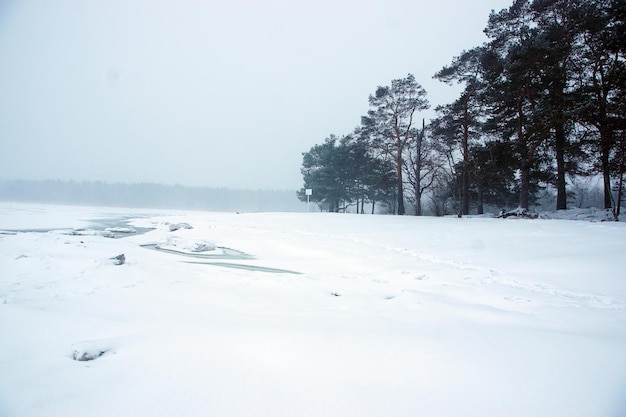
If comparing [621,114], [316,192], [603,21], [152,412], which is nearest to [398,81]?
[603,21]

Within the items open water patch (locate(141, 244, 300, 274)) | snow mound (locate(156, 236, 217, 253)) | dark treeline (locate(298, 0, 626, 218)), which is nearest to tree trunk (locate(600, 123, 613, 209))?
dark treeline (locate(298, 0, 626, 218))

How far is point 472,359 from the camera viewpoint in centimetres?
214

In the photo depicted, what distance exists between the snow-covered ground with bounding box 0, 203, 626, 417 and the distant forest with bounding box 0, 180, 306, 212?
309 ft

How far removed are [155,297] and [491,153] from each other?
15.2 meters

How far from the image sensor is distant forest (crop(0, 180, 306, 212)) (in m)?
100

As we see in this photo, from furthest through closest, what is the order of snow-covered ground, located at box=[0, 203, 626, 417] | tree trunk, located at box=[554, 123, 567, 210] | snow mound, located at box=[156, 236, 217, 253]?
tree trunk, located at box=[554, 123, 567, 210]
snow mound, located at box=[156, 236, 217, 253]
snow-covered ground, located at box=[0, 203, 626, 417]

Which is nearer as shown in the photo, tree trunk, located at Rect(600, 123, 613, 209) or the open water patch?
the open water patch

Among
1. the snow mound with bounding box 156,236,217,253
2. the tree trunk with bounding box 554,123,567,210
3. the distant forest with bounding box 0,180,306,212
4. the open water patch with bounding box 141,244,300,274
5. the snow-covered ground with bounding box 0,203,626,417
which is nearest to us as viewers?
the snow-covered ground with bounding box 0,203,626,417

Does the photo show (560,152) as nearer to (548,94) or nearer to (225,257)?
(548,94)

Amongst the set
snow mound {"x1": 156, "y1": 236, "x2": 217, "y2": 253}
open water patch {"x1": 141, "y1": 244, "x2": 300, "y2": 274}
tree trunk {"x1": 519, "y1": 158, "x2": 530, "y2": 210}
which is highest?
tree trunk {"x1": 519, "y1": 158, "x2": 530, "y2": 210}

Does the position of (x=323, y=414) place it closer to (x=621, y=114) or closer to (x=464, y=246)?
(x=464, y=246)

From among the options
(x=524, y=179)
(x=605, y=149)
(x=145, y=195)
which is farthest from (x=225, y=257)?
(x=145, y=195)

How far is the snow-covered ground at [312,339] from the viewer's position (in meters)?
1.65

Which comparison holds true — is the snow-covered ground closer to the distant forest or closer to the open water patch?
the open water patch
